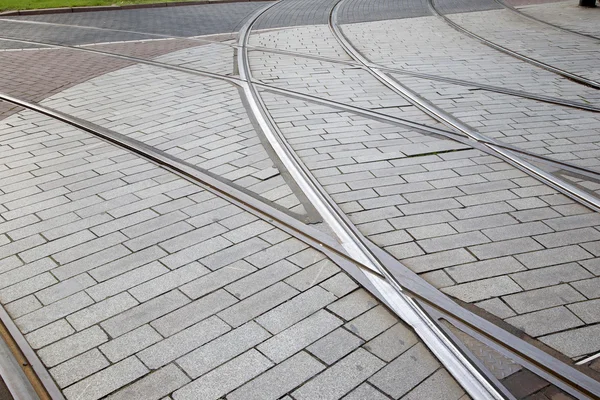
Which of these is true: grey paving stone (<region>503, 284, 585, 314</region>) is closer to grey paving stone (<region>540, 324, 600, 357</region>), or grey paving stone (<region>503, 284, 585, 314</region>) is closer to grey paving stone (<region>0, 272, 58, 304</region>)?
grey paving stone (<region>540, 324, 600, 357</region>)

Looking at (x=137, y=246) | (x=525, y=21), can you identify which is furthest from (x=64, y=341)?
(x=525, y=21)

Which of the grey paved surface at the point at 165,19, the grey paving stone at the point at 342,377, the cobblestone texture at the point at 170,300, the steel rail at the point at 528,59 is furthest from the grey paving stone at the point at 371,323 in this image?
the grey paved surface at the point at 165,19

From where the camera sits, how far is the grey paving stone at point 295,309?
3379 mm

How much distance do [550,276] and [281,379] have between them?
175cm

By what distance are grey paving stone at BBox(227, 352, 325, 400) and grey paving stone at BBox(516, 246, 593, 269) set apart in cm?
157

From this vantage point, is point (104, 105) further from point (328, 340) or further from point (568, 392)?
point (568, 392)

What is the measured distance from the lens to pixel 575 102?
23.6 ft

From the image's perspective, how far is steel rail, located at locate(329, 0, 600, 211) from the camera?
475 cm

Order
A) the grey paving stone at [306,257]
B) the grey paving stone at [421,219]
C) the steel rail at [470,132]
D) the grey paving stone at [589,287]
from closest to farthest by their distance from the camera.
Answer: the grey paving stone at [589,287] → the grey paving stone at [306,257] → the grey paving stone at [421,219] → the steel rail at [470,132]

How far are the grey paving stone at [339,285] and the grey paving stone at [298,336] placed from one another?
0.21 metres

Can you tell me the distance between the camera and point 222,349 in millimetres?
3205

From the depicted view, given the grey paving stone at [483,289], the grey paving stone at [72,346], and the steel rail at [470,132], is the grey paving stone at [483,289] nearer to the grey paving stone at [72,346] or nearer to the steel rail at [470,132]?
the steel rail at [470,132]

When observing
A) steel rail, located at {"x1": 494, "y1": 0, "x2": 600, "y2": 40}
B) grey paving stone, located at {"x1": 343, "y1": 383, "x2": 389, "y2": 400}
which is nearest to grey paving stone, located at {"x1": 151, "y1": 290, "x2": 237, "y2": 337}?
grey paving stone, located at {"x1": 343, "y1": 383, "x2": 389, "y2": 400}

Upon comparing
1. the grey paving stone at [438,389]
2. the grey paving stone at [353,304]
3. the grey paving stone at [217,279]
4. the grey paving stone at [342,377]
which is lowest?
the grey paving stone at [438,389]
